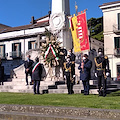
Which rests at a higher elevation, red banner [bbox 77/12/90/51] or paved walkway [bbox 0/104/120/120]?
red banner [bbox 77/12/90/51]

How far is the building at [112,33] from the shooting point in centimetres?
3438

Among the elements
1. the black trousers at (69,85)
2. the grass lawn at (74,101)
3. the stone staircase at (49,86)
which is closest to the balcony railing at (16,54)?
the stone staircase at (49,86)

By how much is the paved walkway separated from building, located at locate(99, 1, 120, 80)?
2824 centimetres

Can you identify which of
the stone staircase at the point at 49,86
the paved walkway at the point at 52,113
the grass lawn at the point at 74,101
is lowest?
the paved walkway at the point at 52,113

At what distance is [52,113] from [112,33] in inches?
1199

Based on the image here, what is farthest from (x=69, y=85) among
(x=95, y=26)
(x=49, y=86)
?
(x=95, y=26)

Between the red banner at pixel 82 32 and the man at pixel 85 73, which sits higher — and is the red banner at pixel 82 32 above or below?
above

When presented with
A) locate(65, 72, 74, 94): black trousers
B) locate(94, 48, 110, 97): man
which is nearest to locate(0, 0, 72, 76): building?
locate(65, 72, 74, 94): black trousers

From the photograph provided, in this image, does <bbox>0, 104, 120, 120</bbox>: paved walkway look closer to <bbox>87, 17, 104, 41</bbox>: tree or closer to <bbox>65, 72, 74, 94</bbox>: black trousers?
<bbox>65, 72, 74, 94</bbox>: black trousers

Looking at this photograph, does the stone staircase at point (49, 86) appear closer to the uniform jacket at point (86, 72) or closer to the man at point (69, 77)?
the man at point (69, 77)

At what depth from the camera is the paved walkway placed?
5.81 metres

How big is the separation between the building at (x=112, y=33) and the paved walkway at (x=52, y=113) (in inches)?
1112

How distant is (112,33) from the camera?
35.4 metres

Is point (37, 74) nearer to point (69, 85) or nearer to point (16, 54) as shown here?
point (69, 85)
